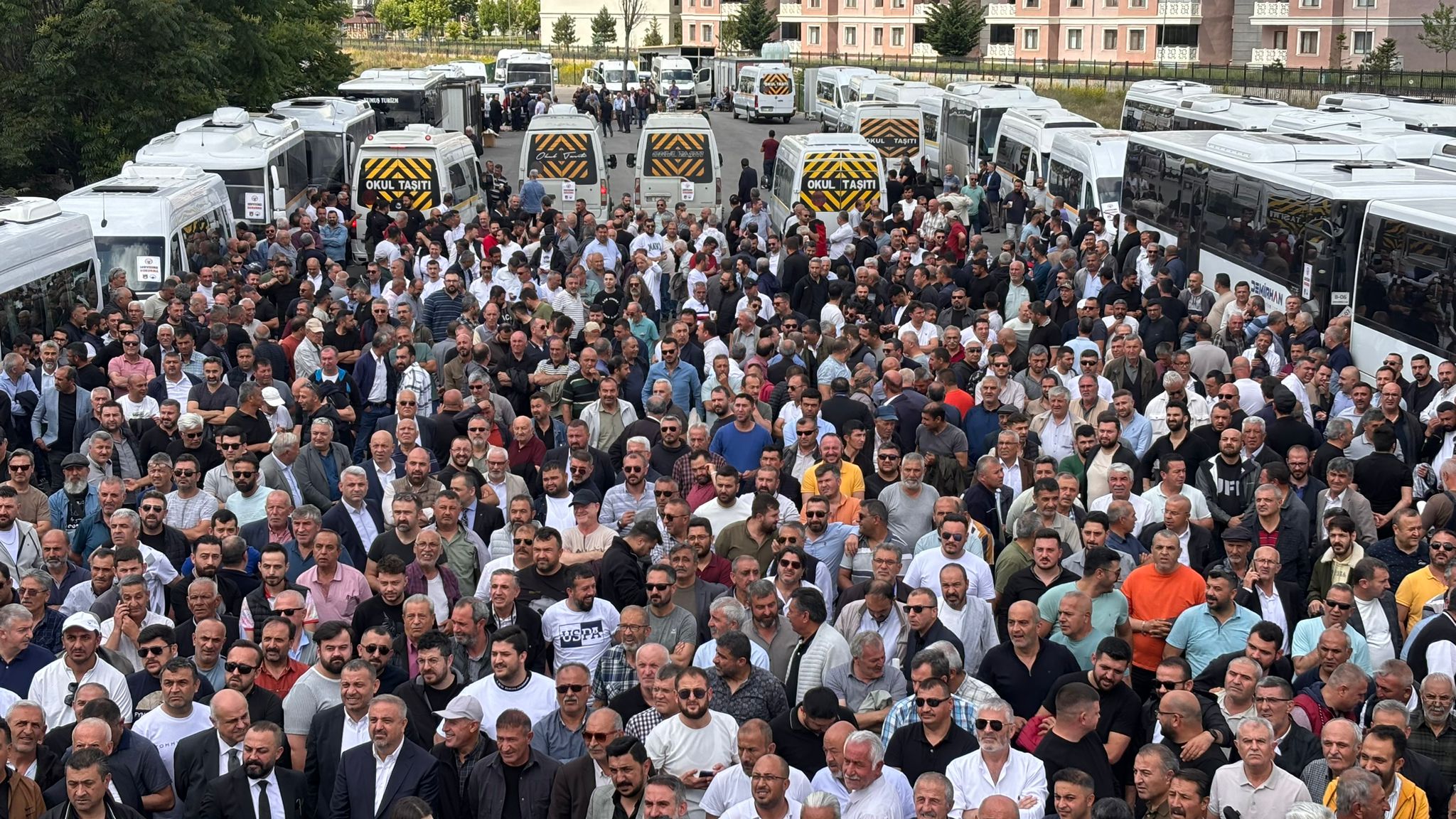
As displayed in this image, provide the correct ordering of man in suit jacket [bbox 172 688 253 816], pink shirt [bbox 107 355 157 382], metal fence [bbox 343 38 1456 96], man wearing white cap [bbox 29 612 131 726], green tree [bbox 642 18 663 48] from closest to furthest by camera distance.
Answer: man in suit jacket [bbox 172 688 253 816]
man wearing white cap [bbox 29 612 131 726]
pink shirt [bbox 107 355 157 382]
metal fence [bbox 343 38 1456 96]
green tree [bbox 642 18 663 48]

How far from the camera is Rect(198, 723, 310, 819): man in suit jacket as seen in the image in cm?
771

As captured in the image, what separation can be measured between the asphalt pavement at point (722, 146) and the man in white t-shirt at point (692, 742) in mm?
31119

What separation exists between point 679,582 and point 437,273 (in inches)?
395

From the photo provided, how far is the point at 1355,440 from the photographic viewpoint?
44.6 ft

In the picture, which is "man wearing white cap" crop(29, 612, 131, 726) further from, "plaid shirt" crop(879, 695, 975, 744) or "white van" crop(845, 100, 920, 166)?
"white van" crop(845, 100, 920, 166)

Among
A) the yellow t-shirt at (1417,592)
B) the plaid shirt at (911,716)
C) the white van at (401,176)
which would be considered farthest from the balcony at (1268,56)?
the plaid shirt at (911,716)

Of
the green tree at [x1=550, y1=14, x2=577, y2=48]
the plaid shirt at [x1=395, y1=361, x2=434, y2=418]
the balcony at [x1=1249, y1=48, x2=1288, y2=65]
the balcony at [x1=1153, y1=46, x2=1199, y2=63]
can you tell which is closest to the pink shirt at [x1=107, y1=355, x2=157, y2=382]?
the plaid shirt at [x1=395, y1=361, x2=434, y2=418]

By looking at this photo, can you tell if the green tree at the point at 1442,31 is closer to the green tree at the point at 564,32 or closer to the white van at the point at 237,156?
the white van at the point at 237,156

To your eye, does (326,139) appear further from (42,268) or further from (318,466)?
(318,466)

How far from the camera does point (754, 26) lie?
9694 centimetres

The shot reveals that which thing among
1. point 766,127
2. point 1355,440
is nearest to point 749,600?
point 1355,440

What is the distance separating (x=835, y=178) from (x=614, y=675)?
1896 cm

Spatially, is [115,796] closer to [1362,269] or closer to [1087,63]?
[1362,269]

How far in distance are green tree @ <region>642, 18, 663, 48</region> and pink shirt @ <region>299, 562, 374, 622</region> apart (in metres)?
115
